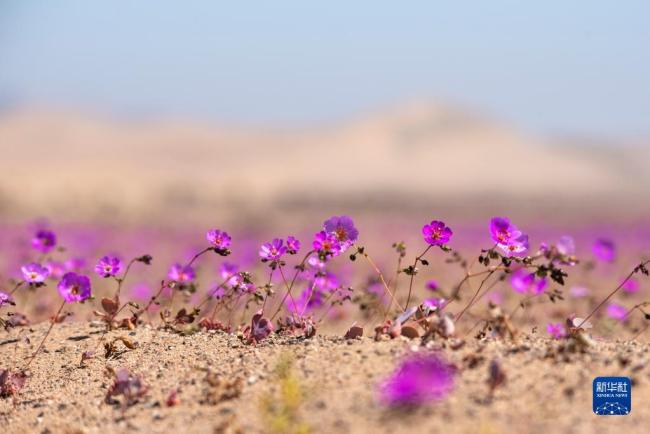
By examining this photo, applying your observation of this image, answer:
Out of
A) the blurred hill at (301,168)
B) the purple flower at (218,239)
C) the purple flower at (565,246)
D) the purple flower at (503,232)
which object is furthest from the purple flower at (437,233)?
the blurred hill at (301,168)

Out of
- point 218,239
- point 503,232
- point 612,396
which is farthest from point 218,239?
point 612,396

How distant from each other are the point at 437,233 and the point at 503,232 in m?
0.35

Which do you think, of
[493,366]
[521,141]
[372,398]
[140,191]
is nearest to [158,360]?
[372,398]

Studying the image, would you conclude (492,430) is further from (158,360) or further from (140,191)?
(140,191)

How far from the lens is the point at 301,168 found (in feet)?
218

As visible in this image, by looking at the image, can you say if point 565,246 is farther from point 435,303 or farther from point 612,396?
point 612,396

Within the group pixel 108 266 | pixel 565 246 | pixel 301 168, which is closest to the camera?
pixel 565 246

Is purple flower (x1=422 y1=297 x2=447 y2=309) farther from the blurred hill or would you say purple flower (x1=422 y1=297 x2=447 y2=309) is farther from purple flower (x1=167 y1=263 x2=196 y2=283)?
the blurred hill

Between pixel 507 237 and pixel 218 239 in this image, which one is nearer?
pixel 507 237

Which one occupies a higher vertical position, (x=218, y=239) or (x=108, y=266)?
(x=218, y=239)

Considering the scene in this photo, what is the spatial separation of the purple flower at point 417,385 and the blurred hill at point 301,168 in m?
23.9

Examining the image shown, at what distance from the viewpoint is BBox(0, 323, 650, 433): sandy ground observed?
288 cm

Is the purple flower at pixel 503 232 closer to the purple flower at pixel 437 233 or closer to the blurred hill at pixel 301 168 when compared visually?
the purple flower at pixel 437 233

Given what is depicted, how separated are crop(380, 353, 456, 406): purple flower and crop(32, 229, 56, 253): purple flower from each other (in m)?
3.24
